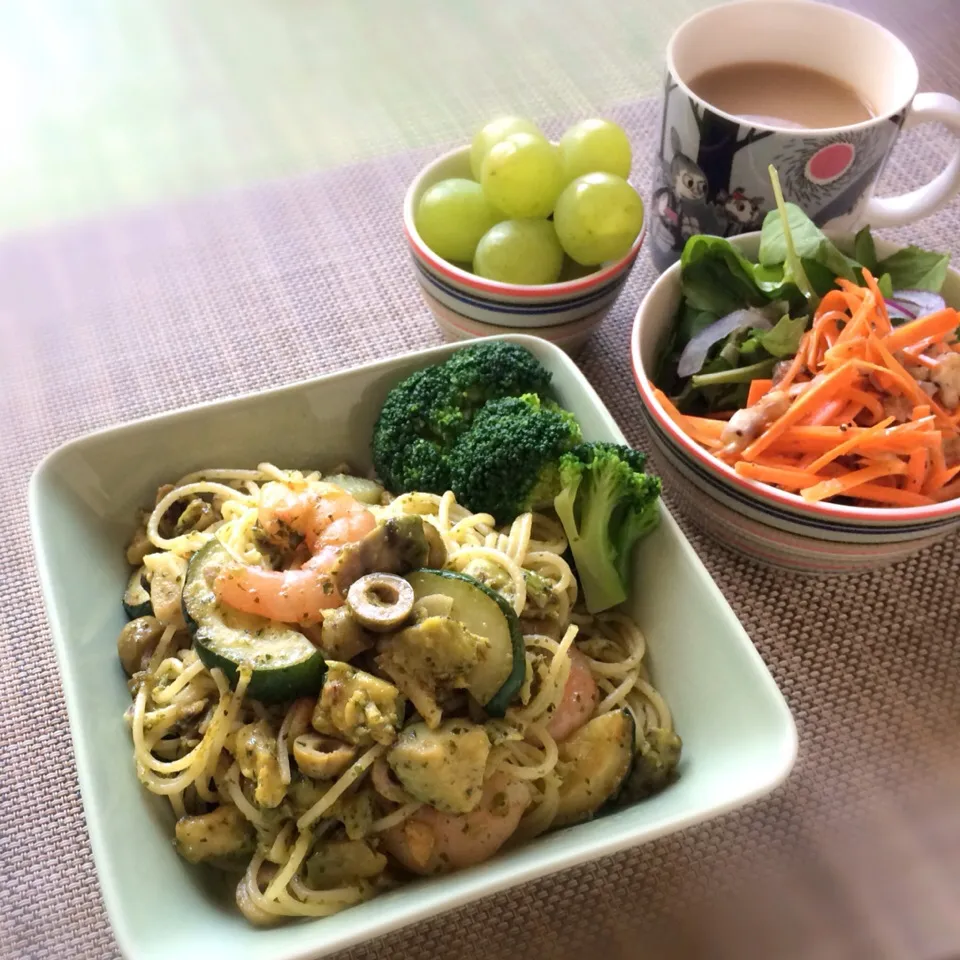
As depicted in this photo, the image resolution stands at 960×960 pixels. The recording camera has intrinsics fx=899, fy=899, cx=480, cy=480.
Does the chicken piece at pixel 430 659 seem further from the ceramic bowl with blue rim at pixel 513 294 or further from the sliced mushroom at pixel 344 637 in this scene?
the ceramic bowl with blue rim at pixel 513 294

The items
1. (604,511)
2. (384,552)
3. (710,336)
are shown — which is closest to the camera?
(384,552)

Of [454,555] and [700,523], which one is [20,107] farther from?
[700,523]

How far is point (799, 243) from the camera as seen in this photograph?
4.52 feet

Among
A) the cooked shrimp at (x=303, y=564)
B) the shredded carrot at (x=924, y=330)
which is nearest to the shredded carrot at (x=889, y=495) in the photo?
the shredded carrot at (x=924, y=330)

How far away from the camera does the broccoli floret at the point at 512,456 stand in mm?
1200

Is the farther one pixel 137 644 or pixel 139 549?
pixel 139 549

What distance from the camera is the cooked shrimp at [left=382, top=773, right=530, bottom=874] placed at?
3.22 feet

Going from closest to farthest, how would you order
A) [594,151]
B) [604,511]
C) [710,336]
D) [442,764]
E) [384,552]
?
[442,764]
[384,552]
[604,511]
[710,336]
[594,151]

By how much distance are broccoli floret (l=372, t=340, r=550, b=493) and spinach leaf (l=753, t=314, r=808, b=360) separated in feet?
1.11

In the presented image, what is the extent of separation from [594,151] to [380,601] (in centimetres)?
87

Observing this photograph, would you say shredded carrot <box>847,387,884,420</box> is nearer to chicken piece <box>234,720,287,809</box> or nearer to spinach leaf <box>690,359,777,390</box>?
spinach leaf <box>690,359,777,390</box>

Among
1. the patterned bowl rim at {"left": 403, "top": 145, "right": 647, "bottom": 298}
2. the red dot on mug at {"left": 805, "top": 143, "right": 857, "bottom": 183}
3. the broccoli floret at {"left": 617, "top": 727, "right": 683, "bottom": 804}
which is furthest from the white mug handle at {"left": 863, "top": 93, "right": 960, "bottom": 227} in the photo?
the broccoli floret at {"left": 617, "top": 727, "right": 683, "bottom": 804}

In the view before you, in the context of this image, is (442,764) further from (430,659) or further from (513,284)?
(513,284)

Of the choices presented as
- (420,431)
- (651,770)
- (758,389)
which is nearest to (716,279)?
(758,389)
